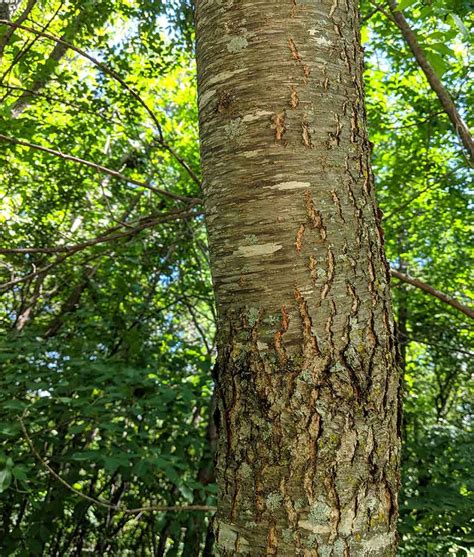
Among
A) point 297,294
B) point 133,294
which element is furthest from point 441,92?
point 133,294

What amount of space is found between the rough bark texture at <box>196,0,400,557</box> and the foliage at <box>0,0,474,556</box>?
102 cm

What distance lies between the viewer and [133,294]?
434 cm

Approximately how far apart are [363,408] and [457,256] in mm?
4772

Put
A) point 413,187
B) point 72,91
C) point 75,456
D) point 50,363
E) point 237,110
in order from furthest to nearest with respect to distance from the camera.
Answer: point 413,187, point 72,91, point 50,363, point 75,456, point 237,110

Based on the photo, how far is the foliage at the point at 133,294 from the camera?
266cm

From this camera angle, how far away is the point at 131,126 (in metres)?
4.19

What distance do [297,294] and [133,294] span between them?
12.0 ft

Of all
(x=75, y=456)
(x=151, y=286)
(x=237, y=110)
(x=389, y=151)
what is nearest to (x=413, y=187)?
(x=389, y=151)

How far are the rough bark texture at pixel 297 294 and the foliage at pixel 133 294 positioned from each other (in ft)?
3.34

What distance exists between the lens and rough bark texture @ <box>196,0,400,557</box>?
78cm

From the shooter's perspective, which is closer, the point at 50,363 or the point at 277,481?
the point at 277,481

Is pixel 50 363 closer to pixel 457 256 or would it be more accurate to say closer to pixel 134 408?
pixel 134 408

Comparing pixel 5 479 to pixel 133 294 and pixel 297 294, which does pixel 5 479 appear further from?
pixel 133 294

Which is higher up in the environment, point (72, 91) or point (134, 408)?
point (72, 91)
